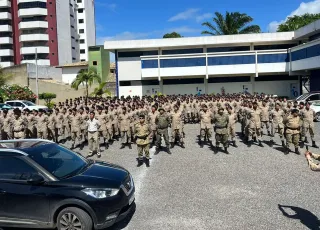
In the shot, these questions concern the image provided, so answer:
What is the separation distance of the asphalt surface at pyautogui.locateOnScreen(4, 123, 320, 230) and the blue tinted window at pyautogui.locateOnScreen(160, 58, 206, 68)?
69.4 ft

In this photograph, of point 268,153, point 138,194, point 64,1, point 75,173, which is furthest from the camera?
point 64,1

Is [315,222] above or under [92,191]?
under

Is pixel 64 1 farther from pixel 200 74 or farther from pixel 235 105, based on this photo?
pixel 235 105

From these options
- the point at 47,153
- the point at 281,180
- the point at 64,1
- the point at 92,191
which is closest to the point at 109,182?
the point at 92,191

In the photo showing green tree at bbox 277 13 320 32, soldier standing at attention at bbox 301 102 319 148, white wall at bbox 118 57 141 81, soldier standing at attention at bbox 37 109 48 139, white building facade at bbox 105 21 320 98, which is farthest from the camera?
green tree at bbox 277 13 320 32

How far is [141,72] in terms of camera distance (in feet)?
107

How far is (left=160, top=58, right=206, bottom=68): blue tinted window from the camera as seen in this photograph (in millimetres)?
31522

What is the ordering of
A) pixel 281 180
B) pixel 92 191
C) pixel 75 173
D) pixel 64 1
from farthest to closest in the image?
pixel 64 1 < pixel 281 180 < pixel 75 173 < pixel 92 191

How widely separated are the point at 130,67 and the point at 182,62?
18.7ft

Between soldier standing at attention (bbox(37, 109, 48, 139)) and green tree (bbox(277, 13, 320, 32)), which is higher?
green tree (bbox(277, 13, 320, 32))

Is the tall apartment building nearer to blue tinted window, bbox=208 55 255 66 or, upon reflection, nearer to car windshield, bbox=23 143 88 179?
blue tinted window, bbox=208 55 255 66

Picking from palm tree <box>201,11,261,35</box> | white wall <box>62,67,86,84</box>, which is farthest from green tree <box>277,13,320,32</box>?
white wall <box>62,67,86,84</box>

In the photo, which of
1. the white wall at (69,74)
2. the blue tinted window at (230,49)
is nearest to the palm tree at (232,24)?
the blue tinted window at (230,49)

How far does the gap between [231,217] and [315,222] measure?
1434 mm
